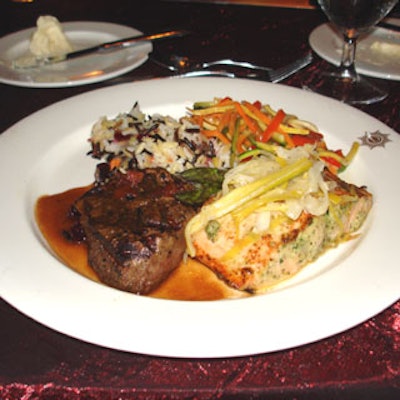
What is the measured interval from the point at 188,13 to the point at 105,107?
2.66 metres

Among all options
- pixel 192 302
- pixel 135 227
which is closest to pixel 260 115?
pixel 135 227

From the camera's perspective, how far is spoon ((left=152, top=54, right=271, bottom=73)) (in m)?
4.80

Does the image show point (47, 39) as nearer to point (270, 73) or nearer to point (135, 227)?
point (270, 73)

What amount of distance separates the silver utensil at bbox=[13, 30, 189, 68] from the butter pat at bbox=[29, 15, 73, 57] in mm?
100

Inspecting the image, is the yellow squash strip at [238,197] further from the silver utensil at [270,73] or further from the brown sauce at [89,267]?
the silver utensil at [270,73]

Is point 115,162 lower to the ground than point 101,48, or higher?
lower

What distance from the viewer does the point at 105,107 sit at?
4.03 metres

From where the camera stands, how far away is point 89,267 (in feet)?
9.49

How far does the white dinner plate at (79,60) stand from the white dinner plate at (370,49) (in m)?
1.68

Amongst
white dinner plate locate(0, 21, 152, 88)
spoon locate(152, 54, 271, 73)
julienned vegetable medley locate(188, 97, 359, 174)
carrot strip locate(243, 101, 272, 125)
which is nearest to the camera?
julienned vegetable medley locate(188, 97, 359, 174)

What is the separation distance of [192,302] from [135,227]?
0.67m

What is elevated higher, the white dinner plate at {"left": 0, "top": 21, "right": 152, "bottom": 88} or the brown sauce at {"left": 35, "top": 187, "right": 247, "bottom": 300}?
the white dinner plate at {"left": 0, "top": 21, "right": 152, "bottom": 88}

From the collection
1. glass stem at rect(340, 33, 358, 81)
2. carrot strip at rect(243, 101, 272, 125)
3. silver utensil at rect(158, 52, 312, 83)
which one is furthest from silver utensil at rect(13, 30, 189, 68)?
carrot strip at rect(243, 101, 272, 125)

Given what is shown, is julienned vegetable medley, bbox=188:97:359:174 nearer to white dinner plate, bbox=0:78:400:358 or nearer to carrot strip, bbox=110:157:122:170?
white dinner plate, bbox=0:78:400:358
